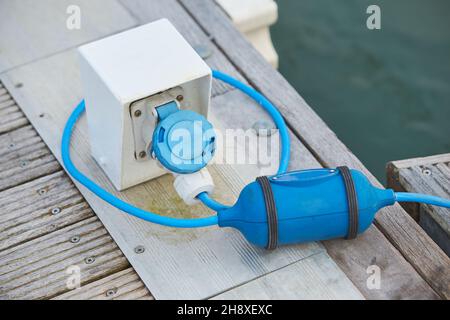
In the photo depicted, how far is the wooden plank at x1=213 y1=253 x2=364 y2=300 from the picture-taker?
1849 millimetres

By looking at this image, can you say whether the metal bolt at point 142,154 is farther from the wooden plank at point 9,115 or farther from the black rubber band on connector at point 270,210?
the wooden plank at point 9,115

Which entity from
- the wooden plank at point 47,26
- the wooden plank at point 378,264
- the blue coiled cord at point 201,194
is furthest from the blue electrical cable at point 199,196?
the wooden plank at point 47,26

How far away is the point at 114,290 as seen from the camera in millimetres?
1884

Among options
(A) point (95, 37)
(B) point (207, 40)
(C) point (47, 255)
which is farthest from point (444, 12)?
(C) point (47, 255)

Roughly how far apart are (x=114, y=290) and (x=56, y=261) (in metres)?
0.18

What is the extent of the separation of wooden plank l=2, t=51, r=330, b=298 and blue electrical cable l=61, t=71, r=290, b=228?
43 mm

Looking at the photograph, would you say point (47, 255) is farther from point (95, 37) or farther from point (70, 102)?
point (95, 37)

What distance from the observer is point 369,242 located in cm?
195

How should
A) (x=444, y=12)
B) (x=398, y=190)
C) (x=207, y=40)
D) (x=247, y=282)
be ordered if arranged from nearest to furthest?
(x=247, y=282), (x=398, y=190), (x=207, y=40), (x=444, y=12)

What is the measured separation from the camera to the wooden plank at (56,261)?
6.23 ft

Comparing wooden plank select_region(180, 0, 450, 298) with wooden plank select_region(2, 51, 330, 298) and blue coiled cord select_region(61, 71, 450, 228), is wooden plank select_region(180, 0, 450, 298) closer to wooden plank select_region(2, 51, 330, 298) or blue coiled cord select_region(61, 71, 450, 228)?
blue coiled cord select_region(61, 71, 450, 228)

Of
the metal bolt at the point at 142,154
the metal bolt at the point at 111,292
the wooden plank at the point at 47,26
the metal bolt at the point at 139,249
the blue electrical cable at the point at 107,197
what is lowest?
the metal bolt at the point at 111,292

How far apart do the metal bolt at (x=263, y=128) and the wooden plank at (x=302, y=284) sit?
0.44m

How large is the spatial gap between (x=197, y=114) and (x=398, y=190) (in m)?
0.64
